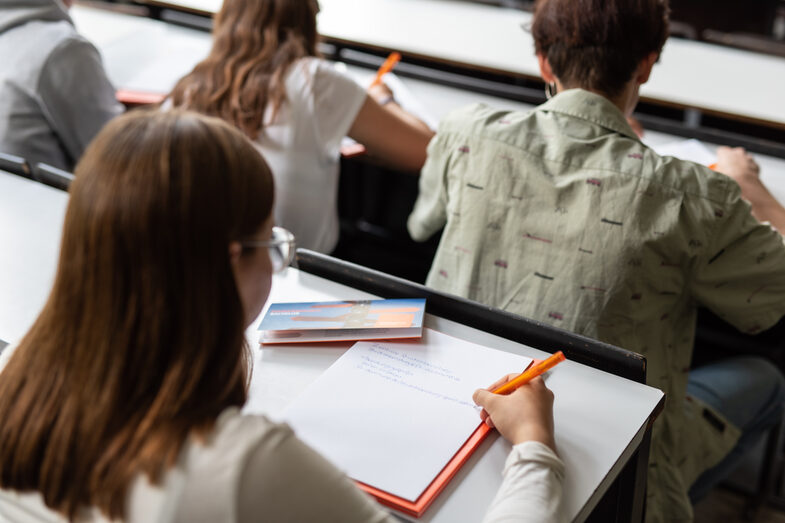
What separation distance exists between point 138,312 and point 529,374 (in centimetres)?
53

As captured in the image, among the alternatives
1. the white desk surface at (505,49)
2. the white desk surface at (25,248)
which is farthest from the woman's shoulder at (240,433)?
the white desk surface at (505,49)

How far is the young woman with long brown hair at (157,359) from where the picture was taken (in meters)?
0.66

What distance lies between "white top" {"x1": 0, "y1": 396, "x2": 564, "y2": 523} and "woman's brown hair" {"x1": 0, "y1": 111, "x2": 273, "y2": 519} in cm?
1

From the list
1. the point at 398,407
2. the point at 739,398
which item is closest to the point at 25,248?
the point at 398,407

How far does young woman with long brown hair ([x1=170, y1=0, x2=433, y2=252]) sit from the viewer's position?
1680 mm

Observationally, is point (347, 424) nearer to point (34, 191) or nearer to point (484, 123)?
point (484, 123)

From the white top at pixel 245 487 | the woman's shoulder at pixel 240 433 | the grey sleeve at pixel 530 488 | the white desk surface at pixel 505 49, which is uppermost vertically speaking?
the white desk surface at pixel 505 49

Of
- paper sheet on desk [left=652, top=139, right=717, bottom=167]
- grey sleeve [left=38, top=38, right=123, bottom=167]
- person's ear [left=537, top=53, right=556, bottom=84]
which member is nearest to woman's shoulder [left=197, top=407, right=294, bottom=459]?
person's ear [left=537, top=53, right=556, bottom=84]

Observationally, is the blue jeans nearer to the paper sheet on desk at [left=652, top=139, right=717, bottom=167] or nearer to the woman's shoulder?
the paper sheet on desk at [left=652, top=139, right=717, bottom=167]

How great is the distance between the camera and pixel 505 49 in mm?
2535

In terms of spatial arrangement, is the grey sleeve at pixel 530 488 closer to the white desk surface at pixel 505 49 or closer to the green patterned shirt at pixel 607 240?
the green patterned shirt at pixel 607 240

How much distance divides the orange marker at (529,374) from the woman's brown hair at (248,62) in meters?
0.90

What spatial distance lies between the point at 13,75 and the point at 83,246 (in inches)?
55.1

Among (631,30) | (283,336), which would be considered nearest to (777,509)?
(631,30)
